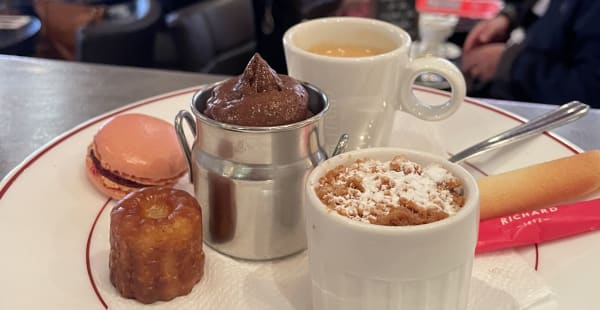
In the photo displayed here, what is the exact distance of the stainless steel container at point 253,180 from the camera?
0.76m

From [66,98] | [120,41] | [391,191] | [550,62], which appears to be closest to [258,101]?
[391,191]

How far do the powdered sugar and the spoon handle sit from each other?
307mm

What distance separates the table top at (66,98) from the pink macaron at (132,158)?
0.30m

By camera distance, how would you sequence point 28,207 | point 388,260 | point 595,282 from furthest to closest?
1. point 28,207
2. point 595,282
3. point 388,260

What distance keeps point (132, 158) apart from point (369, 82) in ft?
1.23

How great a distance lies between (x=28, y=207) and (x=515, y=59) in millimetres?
1529

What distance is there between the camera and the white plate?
2.37 ft

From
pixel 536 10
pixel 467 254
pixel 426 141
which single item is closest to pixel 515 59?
pixel 536 10

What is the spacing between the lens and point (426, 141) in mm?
1095

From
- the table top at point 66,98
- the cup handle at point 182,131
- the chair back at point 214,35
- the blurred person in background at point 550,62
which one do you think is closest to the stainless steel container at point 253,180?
the cup handle at point 182,131

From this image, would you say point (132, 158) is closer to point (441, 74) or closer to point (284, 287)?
point (284, 287)

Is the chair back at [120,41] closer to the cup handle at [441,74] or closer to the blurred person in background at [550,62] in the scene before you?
→ the blurred person in background at [550,62]

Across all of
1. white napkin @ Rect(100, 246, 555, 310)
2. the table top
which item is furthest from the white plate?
the table top

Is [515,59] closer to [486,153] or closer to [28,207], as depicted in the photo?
[486,153]
